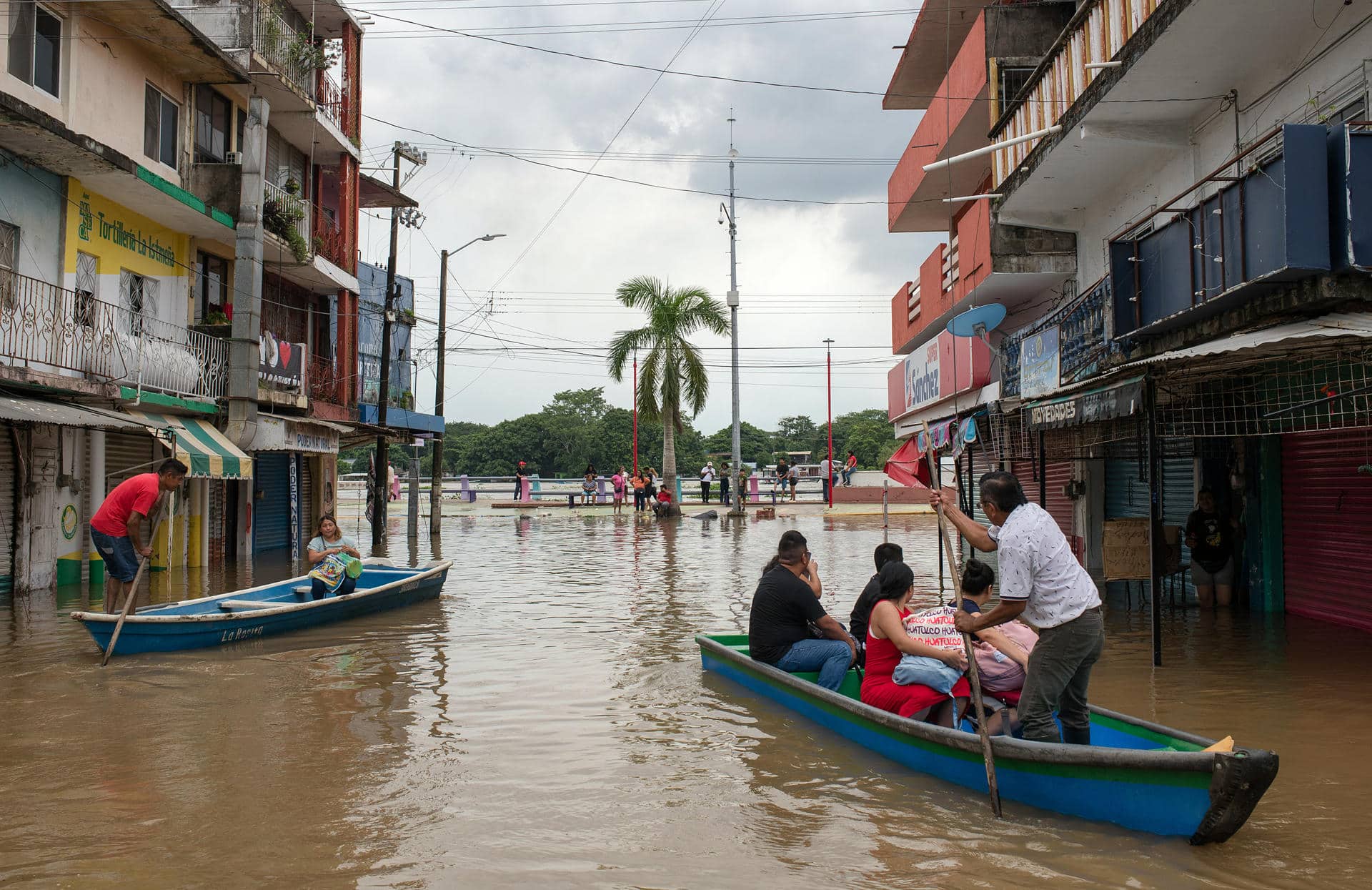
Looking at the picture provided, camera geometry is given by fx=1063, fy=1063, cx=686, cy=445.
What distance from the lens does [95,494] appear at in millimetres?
17750

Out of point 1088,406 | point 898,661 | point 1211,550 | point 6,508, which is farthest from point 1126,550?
point 6,508

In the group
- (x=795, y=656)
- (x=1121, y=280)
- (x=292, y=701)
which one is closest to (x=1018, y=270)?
(x=1121, y=280)

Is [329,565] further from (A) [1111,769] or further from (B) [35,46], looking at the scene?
(A) [1111,769]

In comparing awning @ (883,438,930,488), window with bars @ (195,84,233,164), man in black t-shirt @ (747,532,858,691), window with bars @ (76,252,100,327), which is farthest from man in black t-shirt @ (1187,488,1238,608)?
window with bars @ (195,84,233,164)

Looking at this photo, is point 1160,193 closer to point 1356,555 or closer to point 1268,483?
point 1268,483

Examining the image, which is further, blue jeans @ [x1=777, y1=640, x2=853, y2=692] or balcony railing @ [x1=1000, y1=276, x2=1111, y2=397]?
balcony railing @ [x1=1000, y1=276, x2=1111, y2=397]

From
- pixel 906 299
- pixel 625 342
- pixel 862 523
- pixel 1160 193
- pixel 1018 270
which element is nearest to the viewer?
pixel 1160 193

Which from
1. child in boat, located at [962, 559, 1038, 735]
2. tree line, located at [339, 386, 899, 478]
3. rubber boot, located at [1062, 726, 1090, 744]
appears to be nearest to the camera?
rubber boot, located at [1062, 726, 1090, 744]

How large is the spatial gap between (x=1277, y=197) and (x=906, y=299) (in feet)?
58.1

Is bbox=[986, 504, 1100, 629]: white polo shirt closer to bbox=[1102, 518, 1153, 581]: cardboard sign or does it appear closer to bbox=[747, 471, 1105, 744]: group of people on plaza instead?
bbox=[747, 471, 1105, 744]: group of people on plaza

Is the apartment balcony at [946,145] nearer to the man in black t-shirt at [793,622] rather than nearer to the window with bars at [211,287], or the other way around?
the man in black t-shirt at [793,622]

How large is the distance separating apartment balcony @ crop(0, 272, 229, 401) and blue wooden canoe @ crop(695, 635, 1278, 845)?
13030 mm

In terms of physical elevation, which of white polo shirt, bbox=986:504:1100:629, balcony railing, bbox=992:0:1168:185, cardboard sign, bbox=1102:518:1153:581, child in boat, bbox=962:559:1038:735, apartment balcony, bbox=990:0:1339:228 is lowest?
child in boat, bbox=962:559:1038:735

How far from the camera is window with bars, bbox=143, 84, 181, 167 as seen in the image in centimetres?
1883
